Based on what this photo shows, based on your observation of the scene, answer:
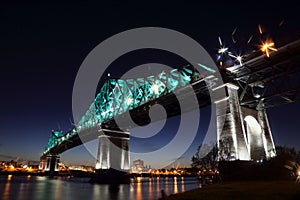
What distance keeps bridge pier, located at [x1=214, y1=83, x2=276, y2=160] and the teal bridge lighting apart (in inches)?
175

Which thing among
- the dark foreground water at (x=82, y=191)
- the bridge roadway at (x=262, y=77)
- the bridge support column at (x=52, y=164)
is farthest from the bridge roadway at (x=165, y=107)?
the bridge support column at (x=52, y=164)

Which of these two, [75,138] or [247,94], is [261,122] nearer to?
[247,94]

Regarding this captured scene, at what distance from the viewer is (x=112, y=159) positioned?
167 ft

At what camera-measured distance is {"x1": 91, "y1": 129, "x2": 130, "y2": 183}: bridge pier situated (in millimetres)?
50125

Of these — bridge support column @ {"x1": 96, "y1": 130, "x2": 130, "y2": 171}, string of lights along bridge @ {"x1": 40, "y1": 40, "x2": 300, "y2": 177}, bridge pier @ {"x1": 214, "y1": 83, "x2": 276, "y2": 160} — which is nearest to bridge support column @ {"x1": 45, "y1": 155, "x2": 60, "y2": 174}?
bridge support column @ {"x1": 96, "y1": 130, "x2": 130, "y2": 171}

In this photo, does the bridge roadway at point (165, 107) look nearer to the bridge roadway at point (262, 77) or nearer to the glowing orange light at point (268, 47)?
the bridge roadway at point (262, 77)

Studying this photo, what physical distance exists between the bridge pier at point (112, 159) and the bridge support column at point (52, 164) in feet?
260

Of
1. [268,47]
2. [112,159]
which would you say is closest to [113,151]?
[112,159]

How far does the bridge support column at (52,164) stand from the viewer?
4793 inches

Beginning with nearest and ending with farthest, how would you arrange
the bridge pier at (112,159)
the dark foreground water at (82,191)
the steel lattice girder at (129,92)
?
the dark foreground water at (82,191) < the steel lattice girder at (129,92) < the bridge pier at (112,159)

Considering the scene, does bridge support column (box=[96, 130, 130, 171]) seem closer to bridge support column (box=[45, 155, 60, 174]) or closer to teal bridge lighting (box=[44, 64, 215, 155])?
teal bridge lighting (box=[44, 64, 215, 155])

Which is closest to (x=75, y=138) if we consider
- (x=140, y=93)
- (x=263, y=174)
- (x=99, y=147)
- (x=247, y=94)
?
(x=99, y=147)

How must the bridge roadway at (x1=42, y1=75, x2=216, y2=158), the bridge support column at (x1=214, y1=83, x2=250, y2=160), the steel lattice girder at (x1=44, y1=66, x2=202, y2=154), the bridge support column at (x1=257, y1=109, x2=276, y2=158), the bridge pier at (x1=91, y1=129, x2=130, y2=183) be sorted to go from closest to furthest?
1. the bridge support column at (x1=214, y1=83, x2=250, y2=160)
2. the bridge support column at (x1=257, y1=109, x2=276, y2=158)
3. the bridge roadway at (x1=42, y1=75, x2=216, y2=158)
4. the steel lattice girder at (x1=44, y1=66, x2=202, y2=154)
5. the bridge pier at (x1=91, y1=129, x2=130, y2=183)

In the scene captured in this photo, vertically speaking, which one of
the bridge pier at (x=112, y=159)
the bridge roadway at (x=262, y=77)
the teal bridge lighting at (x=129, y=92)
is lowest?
the bridge pier at (x=112, y=159)
